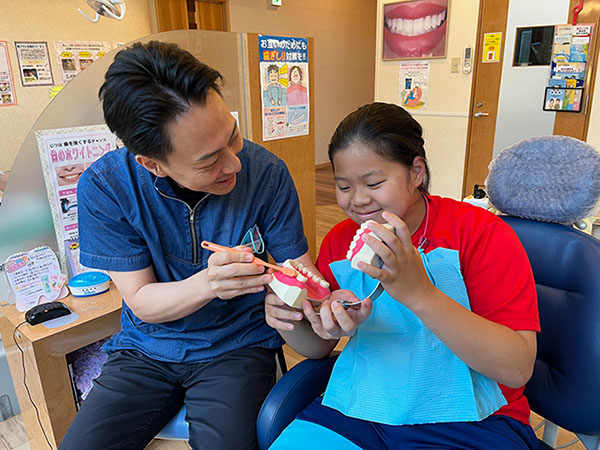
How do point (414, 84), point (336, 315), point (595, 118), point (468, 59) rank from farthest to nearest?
point (414, 84), point (468, 59), point (595, 118), point (336, 315)

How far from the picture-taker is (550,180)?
3.38 feet

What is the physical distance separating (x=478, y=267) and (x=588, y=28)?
11.7ft

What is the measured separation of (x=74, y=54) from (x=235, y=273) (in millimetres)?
4227

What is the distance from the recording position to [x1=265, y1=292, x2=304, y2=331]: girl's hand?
3.06 feet

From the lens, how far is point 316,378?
1035mm

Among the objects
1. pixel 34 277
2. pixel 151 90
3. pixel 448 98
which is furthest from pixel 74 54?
pixel 151 90

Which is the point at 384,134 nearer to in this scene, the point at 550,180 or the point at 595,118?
the point at 550,180

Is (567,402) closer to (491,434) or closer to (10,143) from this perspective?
(491,434)

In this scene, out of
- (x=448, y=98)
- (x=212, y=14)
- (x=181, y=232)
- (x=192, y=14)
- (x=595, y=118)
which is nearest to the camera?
(x=181, y=232)

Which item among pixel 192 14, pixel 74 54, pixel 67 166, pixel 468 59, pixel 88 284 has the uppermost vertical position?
pixel 192 14

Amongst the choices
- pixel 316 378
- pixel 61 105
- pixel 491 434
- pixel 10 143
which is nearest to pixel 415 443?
pixel 491 434

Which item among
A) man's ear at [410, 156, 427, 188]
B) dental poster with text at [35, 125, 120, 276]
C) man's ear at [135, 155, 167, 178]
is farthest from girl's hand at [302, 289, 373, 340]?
dental poster with text at [35, 125, 120, 276]

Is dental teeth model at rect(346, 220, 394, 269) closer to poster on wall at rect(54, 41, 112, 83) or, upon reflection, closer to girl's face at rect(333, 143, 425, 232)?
girl's face at rect(333, 143, 425, 232)

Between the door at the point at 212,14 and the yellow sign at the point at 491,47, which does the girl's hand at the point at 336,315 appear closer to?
the yellow sign at the point at 491,47
